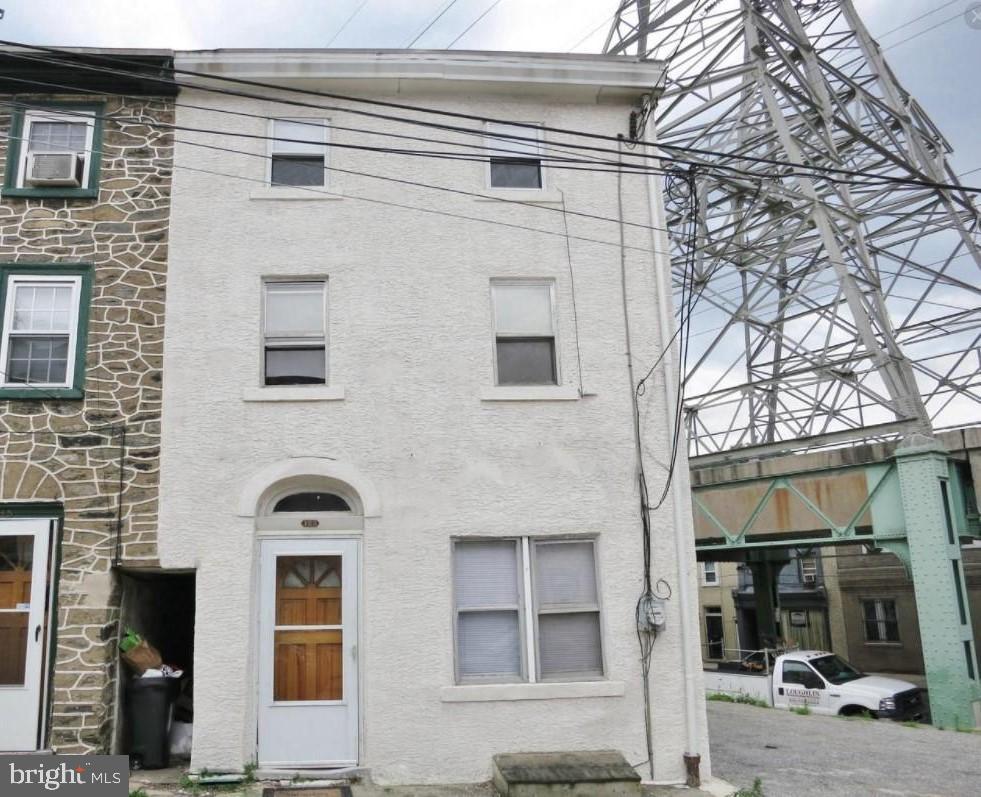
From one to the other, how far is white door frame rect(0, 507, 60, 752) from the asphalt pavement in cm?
722

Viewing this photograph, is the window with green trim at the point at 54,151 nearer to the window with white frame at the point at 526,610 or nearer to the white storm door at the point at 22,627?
the white storm door at the point at 22,627

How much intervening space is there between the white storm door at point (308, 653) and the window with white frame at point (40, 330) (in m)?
3.20

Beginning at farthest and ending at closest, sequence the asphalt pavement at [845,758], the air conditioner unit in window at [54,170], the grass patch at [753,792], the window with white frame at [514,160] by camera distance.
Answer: the window with white frame at [514,160], the air conditioner unit in window at [54,170], the asphalt pavement at [845,758], the grass patch at [753,792]

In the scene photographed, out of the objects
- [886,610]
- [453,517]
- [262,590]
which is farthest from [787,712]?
[886,610]

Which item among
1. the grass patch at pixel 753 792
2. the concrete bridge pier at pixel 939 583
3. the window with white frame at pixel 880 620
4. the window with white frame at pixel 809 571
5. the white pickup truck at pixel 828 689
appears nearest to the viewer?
the grass patch at pixel 753 792

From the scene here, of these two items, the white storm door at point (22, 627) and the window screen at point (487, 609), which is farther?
the window screen at point (487, 609)

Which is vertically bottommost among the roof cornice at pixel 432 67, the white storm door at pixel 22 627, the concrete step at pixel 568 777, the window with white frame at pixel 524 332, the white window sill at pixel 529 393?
the concrete step at pixel 568 777

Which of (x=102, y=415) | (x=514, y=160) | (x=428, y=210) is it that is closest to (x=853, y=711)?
(x=514, y=160)

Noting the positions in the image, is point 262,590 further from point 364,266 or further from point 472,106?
point 472,106

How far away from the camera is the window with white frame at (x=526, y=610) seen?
9.45 meters

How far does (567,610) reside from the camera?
31.4ft

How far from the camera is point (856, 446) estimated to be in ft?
52.1

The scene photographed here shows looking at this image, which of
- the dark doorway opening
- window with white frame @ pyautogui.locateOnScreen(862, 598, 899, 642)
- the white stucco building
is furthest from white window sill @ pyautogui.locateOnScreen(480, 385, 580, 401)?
window with white frame @ pyautogui.locateOnScreen(862, 598, 899, 642)

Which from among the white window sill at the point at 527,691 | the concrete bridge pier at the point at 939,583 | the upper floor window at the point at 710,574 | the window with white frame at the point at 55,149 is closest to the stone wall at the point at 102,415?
the window with white frame at the point at 55,149
